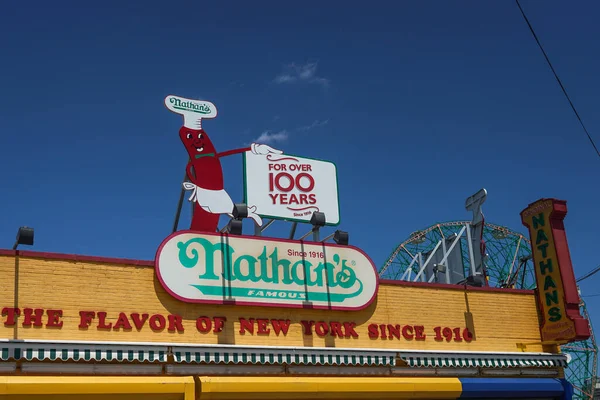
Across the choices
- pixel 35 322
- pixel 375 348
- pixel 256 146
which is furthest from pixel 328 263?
pixel 35 322

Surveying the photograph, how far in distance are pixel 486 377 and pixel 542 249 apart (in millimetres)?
3975

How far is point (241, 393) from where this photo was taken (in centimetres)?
1472

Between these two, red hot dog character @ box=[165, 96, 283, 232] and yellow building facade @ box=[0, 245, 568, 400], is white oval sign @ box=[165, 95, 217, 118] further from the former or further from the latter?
yellow building facade @ box=[0, 245, 568, 400]

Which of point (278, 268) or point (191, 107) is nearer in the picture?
point (278, 268)

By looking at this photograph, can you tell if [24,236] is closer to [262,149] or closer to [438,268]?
[262,149]

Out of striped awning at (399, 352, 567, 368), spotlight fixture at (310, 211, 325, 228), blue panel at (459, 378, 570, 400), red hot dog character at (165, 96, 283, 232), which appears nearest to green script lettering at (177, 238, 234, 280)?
red hot dog character at (165, 96, 283, 232)

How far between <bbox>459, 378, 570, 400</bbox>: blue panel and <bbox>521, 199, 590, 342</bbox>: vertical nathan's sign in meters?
1.26

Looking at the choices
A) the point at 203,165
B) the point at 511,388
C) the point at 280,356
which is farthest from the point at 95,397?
the point at 511,388

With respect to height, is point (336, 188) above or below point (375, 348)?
above

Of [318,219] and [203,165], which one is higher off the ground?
[203,165]

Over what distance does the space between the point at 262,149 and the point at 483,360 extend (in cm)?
757

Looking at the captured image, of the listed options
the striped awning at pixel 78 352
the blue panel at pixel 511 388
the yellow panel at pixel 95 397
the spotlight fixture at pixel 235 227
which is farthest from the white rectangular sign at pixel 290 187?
the yellow panel at pixel 95 397

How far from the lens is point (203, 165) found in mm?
18688

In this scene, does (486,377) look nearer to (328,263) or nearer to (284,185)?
(328,263)
